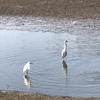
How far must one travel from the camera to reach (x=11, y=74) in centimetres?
1355

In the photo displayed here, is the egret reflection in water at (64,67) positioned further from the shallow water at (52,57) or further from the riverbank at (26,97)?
the riverbank at (26,97)

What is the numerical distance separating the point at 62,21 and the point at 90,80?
15.1 metres

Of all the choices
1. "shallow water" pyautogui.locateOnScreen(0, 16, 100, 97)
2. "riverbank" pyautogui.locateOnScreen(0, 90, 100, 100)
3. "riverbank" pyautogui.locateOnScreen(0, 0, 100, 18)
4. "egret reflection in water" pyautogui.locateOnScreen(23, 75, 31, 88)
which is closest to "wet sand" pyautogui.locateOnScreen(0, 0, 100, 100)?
"riverbank" pyautogui.locateOnScreen(0, 0, 100, 18)

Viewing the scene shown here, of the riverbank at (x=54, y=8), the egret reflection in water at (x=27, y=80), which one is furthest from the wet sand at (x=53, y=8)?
the egret reflection in water at (x=27, y=80)

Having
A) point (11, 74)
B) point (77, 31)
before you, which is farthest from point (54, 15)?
point (11, 74)

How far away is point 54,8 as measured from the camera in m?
31.5

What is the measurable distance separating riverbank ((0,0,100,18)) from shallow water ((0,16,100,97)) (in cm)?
328

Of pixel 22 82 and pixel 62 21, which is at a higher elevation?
pixel 62 21

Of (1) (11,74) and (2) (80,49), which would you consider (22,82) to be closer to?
(1) (11,74)

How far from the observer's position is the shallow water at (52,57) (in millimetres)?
12195

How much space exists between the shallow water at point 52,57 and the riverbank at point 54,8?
3276mm

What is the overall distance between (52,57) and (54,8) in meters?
16.1

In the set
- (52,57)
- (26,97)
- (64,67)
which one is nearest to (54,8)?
(52,57)

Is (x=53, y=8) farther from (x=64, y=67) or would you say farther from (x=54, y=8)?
(x=64, y=67)
